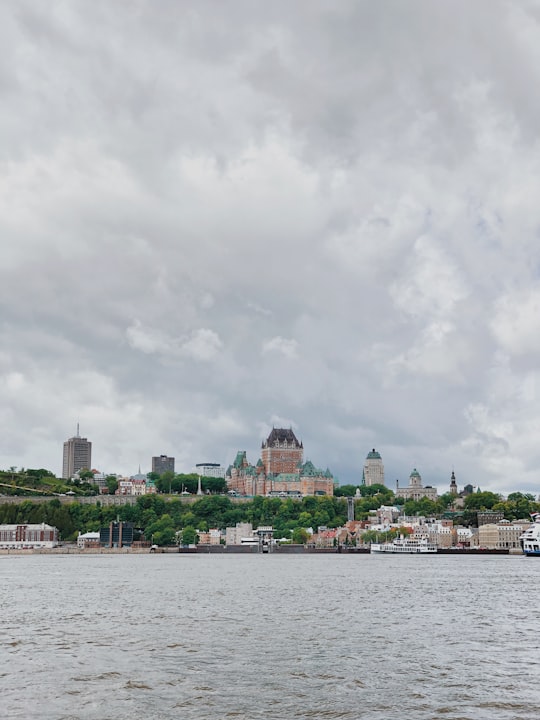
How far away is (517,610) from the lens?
194ft

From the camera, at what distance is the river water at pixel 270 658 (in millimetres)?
28359

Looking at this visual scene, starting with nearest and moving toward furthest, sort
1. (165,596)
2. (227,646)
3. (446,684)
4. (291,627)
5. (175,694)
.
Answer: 1. (175,694)
2. (446,684)
3. (227,646)
4. (291,627)
5. (165,596)

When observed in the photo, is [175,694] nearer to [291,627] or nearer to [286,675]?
[286,675]

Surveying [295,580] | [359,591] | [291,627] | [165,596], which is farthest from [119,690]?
[295,580]

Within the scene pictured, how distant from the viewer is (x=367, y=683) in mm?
32062

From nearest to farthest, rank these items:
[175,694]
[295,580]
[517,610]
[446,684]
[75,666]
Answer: [175,694] → [446,684] → [75,666] → [517,610] → [295,580]

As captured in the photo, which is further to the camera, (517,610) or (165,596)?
(165,596)

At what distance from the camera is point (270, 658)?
37.1m

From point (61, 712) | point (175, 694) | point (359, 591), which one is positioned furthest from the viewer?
point (359, 591)

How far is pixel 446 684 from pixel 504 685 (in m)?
1.95

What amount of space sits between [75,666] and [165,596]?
3737cm

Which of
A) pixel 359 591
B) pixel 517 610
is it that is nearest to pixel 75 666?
pixel 517 610

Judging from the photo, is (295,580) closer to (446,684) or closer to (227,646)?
(227,646)

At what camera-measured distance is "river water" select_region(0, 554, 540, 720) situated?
93.0ft
